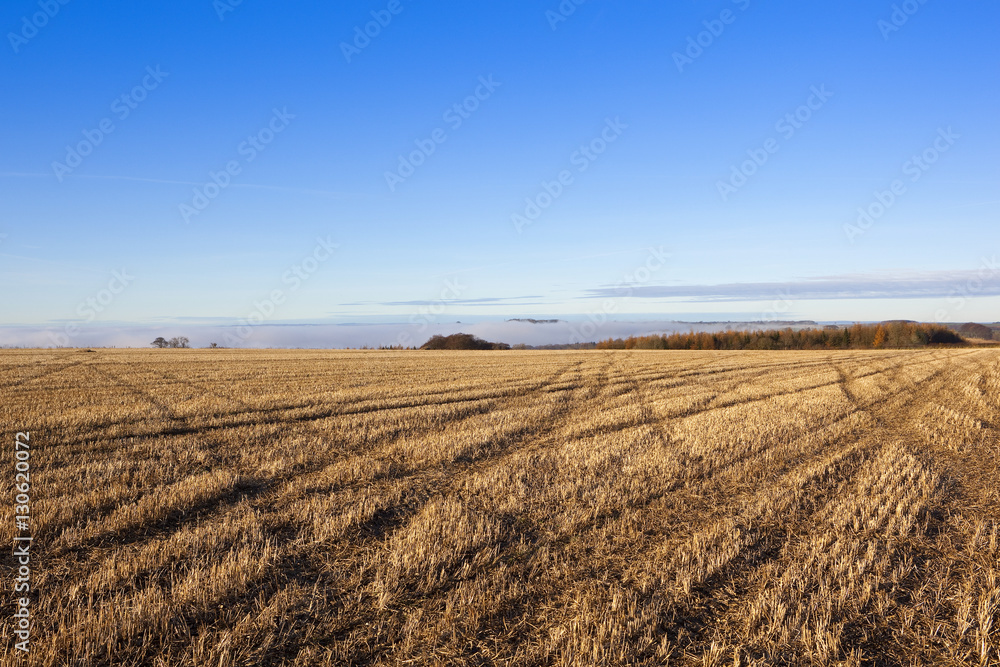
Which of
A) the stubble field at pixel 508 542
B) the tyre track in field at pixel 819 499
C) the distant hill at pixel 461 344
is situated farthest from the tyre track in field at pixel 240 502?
the distant hill at pixel 461 344

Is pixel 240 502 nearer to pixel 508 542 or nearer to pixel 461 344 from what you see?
pixel 508 542

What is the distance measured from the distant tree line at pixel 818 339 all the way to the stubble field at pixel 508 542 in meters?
98.8

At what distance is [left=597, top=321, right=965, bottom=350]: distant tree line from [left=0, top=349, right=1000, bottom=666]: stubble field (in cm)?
9885

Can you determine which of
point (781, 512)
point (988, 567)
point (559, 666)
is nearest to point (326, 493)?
point (559, 666)

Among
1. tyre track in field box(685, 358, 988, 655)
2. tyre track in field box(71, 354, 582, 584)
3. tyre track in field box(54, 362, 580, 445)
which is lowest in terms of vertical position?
tyre track in field box(685, 358, 988, 655)

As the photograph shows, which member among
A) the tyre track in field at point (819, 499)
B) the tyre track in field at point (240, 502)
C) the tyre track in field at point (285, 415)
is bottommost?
the tyre track in field at point (819, 499)

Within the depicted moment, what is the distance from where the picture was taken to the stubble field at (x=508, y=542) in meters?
4.25

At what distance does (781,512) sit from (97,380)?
90.7ft

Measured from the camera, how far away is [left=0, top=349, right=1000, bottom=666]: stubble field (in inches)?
167

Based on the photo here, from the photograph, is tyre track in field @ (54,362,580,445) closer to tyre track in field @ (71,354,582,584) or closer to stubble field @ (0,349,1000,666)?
stubble field @ (0,349,1000,666)

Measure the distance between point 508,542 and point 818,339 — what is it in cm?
12239

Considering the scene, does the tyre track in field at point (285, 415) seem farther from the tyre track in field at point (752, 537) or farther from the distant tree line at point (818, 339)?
→ the distant tree line at point (818, 339)

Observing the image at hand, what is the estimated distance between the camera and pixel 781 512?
7270 mm

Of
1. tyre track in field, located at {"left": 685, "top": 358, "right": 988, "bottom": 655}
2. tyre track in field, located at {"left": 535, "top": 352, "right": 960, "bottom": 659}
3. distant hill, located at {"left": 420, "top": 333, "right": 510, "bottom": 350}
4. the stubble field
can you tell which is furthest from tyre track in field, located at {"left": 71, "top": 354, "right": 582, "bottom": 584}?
distant hill, located at {"left": 420, "top": 333, "right": 510, "bottom": 350}
